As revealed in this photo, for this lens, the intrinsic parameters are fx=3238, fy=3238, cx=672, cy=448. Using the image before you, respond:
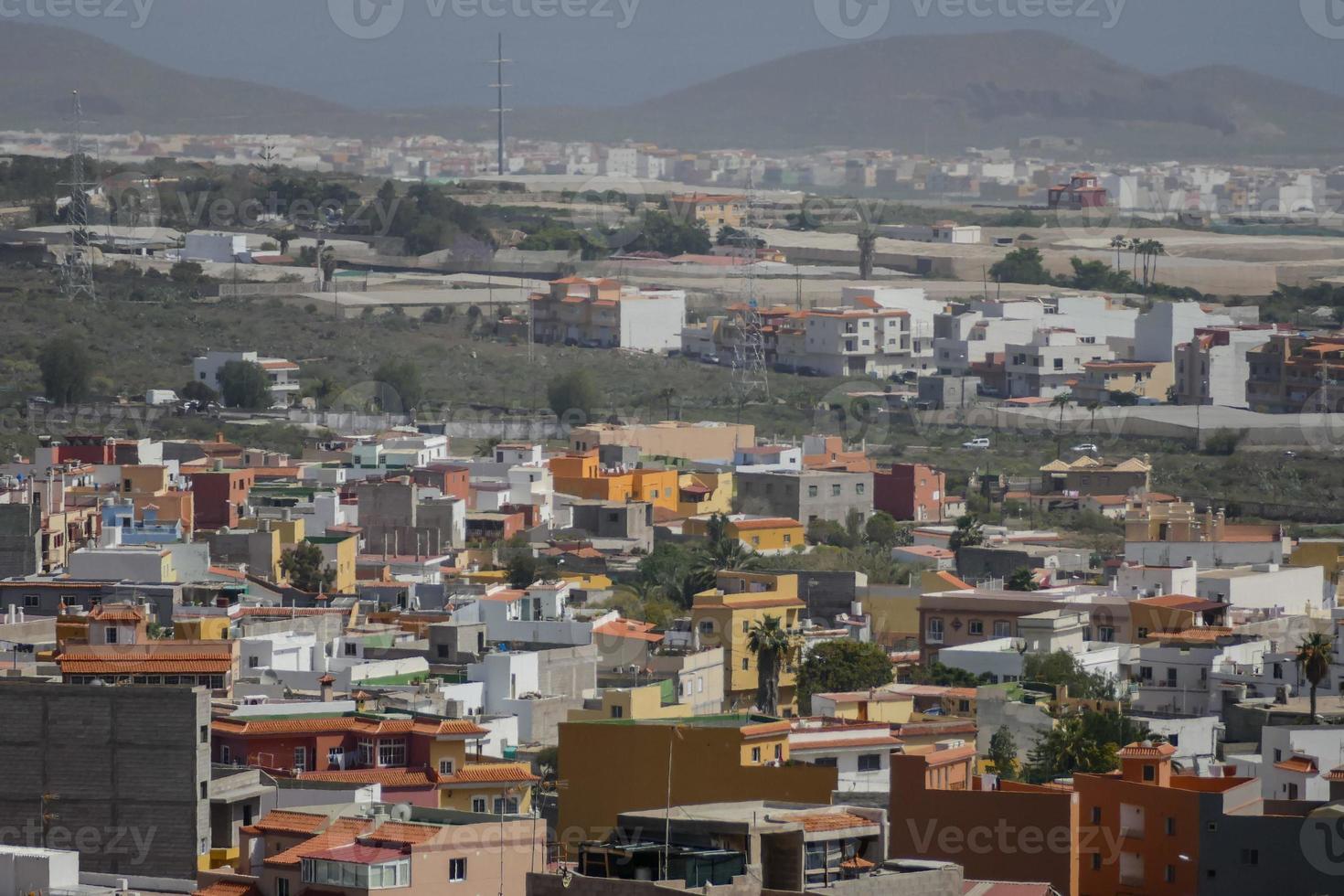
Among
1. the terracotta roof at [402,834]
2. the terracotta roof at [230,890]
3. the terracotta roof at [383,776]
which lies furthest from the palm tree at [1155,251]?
the terracotta roof at [230,890]

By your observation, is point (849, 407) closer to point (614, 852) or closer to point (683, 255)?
point (683, 255)

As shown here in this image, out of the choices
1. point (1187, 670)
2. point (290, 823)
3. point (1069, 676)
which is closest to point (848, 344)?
point (1187, 670)

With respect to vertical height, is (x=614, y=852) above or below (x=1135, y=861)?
above

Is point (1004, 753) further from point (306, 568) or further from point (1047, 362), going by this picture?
point (1047, 362)

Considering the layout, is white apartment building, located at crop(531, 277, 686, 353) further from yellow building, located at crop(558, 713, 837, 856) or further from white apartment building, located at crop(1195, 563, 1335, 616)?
yellow building, located at crop(558, 713, 837, 856)

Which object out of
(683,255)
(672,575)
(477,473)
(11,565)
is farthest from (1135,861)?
(683,255)

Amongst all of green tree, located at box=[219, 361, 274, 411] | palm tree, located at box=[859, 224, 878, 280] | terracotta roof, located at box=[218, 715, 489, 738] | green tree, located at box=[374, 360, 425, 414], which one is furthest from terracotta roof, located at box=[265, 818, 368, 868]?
palm tree, located at box=[859, 224, 878, 280]
